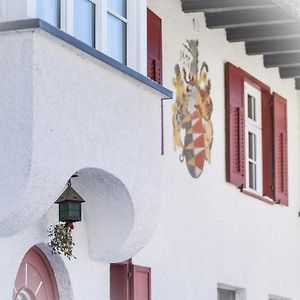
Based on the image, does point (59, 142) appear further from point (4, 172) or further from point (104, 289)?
point (104, 289)

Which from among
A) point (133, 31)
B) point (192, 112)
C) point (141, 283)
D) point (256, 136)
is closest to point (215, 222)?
point (192, 112)

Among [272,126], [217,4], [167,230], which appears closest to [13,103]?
[167,230]

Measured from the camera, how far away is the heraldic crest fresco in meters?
11.1

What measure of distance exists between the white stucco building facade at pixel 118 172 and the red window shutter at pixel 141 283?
8cm

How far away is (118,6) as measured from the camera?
29.0 feet

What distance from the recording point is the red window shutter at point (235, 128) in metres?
12.1

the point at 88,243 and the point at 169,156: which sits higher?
the point at 169,156

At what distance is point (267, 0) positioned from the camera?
36.5 feet

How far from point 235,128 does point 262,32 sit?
975mm

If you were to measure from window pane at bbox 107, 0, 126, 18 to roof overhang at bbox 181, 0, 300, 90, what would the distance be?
2.24 m

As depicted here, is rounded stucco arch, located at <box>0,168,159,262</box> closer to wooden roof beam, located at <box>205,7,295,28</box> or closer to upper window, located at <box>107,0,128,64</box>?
upper window, located at <box>107,0,128,64</box>

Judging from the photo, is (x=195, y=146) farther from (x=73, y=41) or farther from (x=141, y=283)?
(x=73, y=41)

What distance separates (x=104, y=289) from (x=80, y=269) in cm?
43

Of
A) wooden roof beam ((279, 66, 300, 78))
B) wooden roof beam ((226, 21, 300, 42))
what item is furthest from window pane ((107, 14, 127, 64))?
wooden roof beam ((279, 66, 300, 78))
